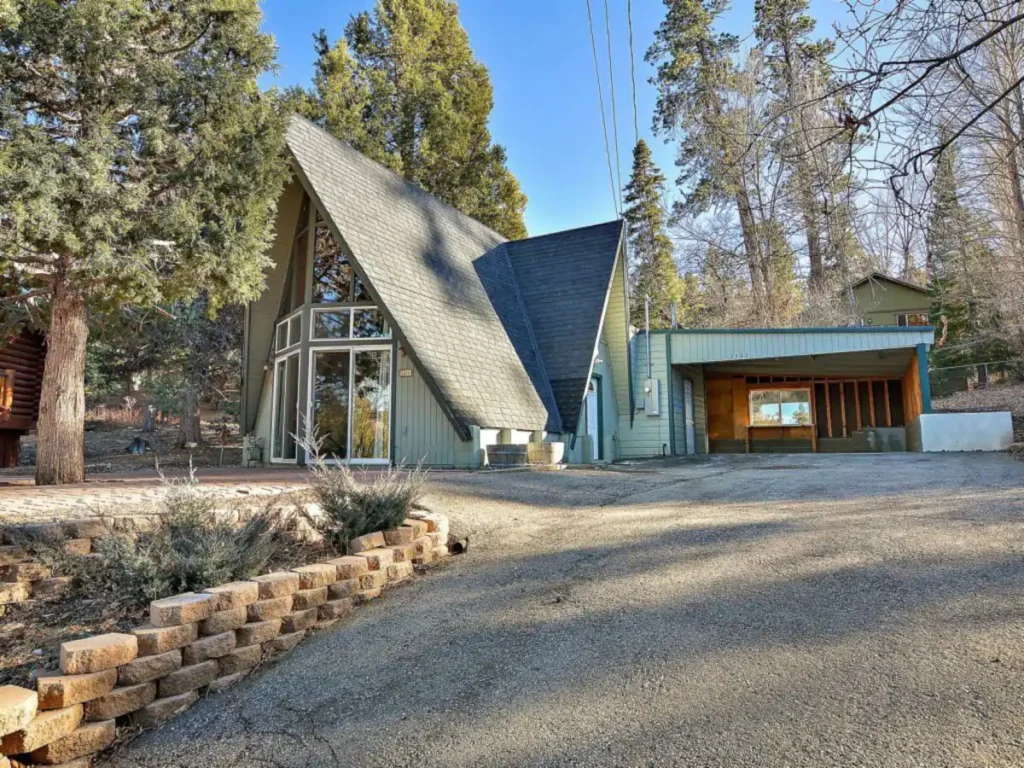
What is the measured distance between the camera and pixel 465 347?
11.0m

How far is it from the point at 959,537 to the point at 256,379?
1238cm

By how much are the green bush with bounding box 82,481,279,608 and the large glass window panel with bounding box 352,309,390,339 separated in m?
6.93

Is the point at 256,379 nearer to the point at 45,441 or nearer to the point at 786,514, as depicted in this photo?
the point at 45,441

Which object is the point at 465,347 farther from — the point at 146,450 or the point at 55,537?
the point at 146,450

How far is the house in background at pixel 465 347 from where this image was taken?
1025 centimetres

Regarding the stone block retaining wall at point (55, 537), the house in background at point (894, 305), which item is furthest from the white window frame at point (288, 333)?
the house in background at point (894, 305)

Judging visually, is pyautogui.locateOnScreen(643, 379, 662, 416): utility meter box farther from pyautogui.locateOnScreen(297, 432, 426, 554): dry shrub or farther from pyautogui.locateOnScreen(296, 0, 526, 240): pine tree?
pyautogui.locateOnScreen(297, 432, 426, 554): dry shrub

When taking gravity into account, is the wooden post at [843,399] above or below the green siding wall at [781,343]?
below

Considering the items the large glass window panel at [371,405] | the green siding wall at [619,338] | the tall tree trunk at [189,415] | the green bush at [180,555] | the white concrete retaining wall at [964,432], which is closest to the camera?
the green bush at [180,555]

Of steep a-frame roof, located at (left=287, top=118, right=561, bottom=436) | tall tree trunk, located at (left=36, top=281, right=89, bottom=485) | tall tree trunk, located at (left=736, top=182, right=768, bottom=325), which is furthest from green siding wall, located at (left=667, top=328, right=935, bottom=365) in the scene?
tall tree trunk, located at (left=36, top=281, right=89, bottom=485)

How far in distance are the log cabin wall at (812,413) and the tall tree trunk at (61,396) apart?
17.1 metres

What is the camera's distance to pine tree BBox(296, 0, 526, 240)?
22000 mm

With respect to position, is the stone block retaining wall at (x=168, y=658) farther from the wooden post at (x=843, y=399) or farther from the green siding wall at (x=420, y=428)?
the wooden post at (x=843, y=399)

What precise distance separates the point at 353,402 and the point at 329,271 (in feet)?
8.25
